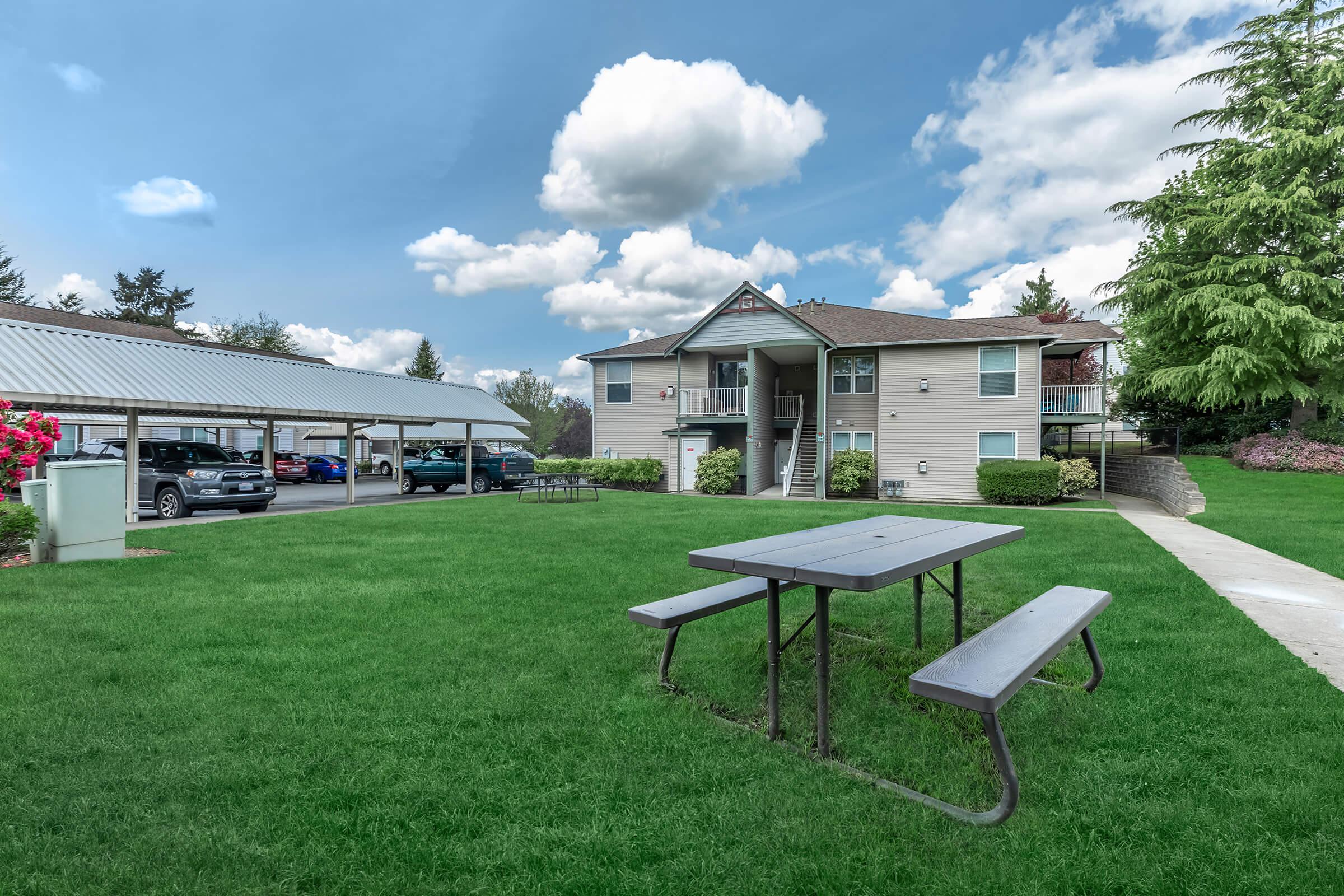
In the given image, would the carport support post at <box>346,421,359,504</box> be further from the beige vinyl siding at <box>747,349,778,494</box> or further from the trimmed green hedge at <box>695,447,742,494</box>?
the beige vinyl siding at <box>747,349,778,494</box>

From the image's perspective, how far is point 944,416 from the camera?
21.0 metres

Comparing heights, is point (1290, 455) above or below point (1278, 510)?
above

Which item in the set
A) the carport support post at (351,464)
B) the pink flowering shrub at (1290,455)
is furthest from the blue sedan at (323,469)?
the pink flowering shrub at (1290,455)

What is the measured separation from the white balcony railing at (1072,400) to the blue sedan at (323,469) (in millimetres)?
30249

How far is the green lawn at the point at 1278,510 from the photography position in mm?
9227

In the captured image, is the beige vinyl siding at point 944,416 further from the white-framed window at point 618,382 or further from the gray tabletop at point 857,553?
the gray tabletop at point 857,553

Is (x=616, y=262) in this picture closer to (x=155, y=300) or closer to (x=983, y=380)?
(x=983, y=380)

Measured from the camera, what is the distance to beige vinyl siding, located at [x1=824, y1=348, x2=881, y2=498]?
71.8ft

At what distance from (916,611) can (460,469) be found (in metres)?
19.9

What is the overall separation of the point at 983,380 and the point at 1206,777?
64.5 feet

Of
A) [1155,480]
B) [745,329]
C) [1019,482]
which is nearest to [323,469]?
[745,329]

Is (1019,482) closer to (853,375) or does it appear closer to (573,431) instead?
(853,375)

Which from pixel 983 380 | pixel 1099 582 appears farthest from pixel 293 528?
pixel 983 380

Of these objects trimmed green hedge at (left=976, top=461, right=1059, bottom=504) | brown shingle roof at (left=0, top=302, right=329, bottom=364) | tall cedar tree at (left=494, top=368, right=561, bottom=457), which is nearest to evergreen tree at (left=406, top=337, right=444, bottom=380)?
tall cedar tree at (left=494, top=368, right=561, bottom=457)
